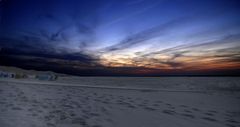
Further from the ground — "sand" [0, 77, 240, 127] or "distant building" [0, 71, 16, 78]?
"distant building" [0, 71, 16, 78]

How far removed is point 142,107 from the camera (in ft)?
5.12

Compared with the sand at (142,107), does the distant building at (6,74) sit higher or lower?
higher

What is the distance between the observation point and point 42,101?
1.88m

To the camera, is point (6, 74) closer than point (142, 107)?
No

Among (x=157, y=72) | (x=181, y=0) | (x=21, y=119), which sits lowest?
(x=21, y=119)

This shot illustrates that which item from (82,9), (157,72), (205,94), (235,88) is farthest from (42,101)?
(235,88)

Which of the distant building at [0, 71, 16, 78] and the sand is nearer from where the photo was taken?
the sand

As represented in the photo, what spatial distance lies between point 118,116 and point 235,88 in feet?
3.05

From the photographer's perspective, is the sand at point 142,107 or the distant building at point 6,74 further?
the distant building at point 6,74

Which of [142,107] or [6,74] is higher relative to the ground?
[6,74]

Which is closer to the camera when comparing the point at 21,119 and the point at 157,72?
the point at 21,119

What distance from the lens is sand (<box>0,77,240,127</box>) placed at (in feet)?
4.13

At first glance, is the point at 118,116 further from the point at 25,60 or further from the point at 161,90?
Result: the point at 25,60

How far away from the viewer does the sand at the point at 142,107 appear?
126 cm
